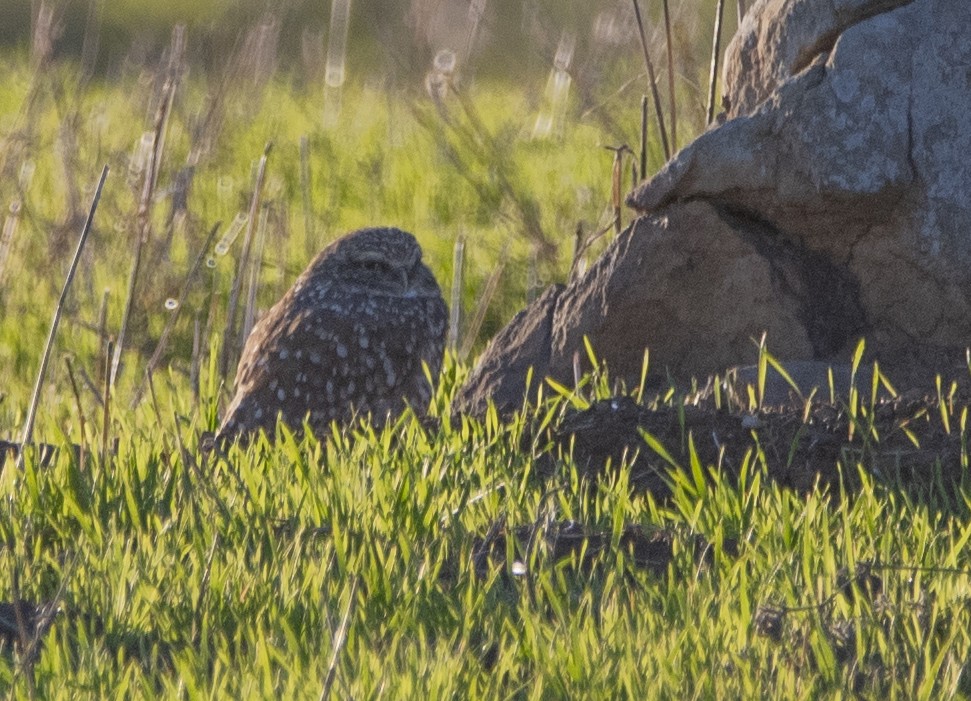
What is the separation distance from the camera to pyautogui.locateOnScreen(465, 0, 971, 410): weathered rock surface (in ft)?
17.6

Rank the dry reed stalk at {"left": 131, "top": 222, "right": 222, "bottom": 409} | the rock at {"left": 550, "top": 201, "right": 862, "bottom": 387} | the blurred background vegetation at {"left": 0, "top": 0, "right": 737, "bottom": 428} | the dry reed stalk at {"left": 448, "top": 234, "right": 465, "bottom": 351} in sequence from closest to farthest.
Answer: the dry reed stalk at {"left": 131, "top": 222, "right": 222, "bottom": 409} → the rock at {"left": 550, "top": 201, "right": 862, "bottom": 387} → the dry reed stalk at {"left": 448, "top": 234, "right": 465, "bottom": 351} → the blurred background vegetation at {"left": 0, "top": 0, "right": 737, "bottom": 428}

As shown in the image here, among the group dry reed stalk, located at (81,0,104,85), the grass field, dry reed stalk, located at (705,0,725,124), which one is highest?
dry reed stalk, located at (81,0,104,85)

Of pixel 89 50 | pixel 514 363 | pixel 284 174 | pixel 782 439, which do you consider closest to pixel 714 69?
pixel 514 363

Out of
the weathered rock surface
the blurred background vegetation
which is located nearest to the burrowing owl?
the blurred background vegetation

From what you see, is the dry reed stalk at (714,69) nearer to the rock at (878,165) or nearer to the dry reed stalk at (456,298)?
the rock at (878,165)

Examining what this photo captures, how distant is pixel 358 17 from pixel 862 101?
18.9m

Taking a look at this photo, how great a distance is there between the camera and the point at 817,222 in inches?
219

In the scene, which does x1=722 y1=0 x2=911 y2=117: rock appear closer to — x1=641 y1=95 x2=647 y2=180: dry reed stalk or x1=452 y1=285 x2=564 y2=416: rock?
x1=641 y1=95 x2=647 y2=180: dry reed stalk

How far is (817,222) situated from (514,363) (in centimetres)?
122

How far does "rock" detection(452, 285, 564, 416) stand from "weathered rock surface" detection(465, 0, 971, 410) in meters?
0.03

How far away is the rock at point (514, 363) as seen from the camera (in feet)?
19.1

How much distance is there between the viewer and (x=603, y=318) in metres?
5.71

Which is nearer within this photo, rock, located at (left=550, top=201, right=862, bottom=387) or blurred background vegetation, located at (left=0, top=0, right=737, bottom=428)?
rock, located at (left=550, top=201, right=862, bottom=387)

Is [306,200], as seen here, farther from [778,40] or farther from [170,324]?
[778,40]
